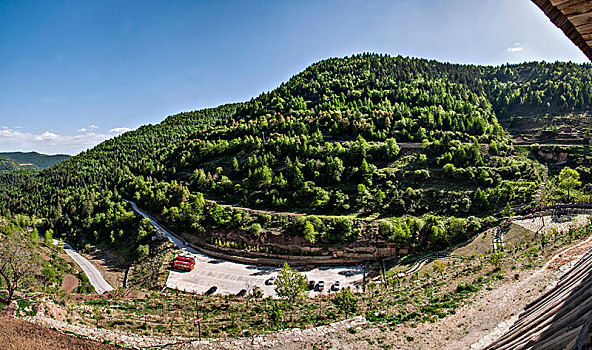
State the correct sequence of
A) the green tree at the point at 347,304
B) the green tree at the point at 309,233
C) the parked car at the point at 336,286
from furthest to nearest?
1. the green tree at the point at 309,233
2. the parked car at the point at 336,286
3. the green tree at the point at 347,304

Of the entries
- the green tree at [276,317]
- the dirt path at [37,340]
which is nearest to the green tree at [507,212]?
the green tree at [276,317]

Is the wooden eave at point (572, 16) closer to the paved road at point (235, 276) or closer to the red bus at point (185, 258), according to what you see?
the paved road at point (235, 276)

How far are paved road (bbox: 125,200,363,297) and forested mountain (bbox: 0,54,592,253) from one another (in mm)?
4486

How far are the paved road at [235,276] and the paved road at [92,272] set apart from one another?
25.2 feet

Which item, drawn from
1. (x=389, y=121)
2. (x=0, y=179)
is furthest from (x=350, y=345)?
(x=0, y=179)

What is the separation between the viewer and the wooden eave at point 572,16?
9.53 ft

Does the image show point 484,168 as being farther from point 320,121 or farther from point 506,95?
point 506,95

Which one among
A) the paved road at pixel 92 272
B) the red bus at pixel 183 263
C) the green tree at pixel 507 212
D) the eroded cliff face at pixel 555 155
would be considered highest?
the eroded cliff face at pixel 555 155

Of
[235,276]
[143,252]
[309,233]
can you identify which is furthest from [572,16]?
[143,252]

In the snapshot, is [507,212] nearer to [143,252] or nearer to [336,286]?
[336,286]

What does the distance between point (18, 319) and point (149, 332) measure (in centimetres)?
826

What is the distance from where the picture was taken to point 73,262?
42.0 m

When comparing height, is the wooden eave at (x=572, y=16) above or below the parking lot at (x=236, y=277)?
above

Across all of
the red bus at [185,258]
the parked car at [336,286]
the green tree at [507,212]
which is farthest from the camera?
the red bus at [185,258]
